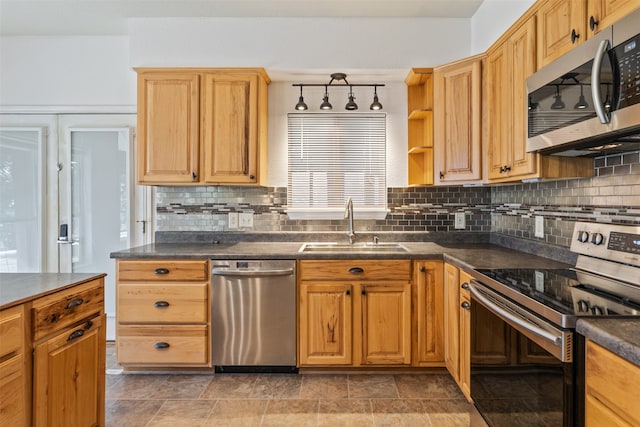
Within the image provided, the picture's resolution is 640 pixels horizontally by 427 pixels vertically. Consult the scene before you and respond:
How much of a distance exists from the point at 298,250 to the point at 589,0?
6.84ft

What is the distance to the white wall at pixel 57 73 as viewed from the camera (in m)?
3.22

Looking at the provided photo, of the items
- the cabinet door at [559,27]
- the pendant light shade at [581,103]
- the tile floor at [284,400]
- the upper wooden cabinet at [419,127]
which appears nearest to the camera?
the pendant light shade at [581,103]

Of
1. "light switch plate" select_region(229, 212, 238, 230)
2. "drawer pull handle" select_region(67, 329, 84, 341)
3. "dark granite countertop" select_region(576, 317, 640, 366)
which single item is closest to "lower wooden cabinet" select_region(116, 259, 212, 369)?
"light switch plate" select_region(229, 212, 238, 230)

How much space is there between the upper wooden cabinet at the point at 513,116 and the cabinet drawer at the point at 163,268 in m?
2.04

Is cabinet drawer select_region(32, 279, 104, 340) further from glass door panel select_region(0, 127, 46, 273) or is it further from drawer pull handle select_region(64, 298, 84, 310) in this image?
glass door panel select_region(0, 127, 46, 273)

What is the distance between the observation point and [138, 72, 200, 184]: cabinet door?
2.80 metres

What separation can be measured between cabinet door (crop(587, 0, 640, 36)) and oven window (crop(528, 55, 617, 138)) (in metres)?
0.16

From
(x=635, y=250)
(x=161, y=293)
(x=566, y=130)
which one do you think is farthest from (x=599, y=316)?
(x=161, y=293)

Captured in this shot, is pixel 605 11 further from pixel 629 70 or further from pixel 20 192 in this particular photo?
pixel 20 192

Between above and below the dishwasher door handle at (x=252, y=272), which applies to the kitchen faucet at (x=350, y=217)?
above

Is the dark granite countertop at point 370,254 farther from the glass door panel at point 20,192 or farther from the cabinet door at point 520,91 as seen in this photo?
the glass door panel at point 20,192

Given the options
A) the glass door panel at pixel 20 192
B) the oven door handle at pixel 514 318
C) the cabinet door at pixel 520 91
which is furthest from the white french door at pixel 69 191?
the cabinet door at pixel 520 91

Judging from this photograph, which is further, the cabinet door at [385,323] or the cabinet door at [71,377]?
the cabinet door at [385,323]

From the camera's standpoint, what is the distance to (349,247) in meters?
2.97
